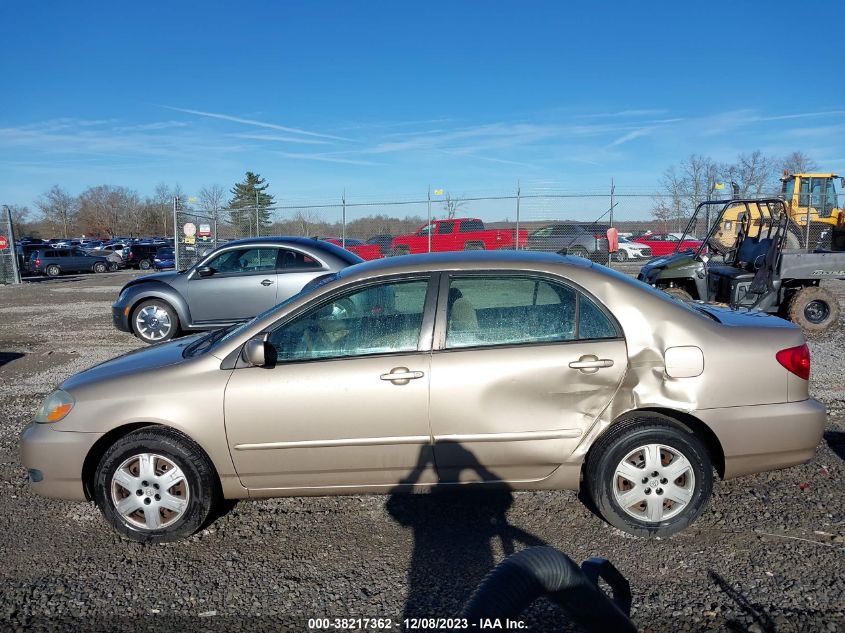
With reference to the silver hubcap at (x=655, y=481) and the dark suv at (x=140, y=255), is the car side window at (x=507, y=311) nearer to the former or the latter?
the silver hubcap at (x=655, y=481)

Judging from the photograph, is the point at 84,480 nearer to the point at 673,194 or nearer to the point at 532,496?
the point at 532,496

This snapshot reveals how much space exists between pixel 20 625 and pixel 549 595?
2.68 m

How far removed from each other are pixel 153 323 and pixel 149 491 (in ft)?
21.9

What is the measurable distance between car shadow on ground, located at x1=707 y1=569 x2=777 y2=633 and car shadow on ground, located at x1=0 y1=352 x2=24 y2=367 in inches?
347

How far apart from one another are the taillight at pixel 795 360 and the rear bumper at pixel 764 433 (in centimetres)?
18

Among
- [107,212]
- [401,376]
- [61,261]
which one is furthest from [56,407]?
[107,212]

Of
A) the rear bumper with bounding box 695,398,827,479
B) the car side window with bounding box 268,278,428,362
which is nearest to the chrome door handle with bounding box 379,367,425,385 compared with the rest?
the car side window with bounding box 268,278,428,362

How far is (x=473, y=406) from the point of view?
3.49 metres

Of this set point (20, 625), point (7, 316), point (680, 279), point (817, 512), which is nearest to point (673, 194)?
point (680, 279)

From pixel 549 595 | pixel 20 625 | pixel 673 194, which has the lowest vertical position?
pixel 20 625

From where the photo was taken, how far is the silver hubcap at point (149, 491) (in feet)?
11.7

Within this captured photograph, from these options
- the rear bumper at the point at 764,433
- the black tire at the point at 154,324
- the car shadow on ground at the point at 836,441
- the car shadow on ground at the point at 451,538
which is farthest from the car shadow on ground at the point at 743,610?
the black tire at the point at 154,324

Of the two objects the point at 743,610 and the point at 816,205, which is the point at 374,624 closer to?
the point at 743,610

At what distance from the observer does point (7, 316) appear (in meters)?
13.7
